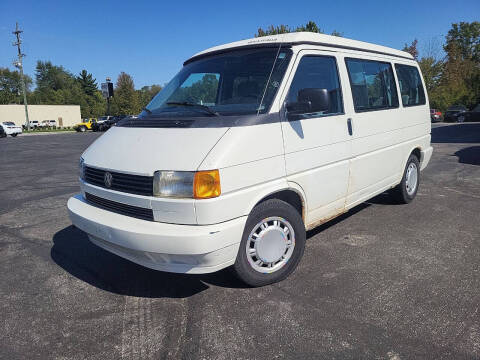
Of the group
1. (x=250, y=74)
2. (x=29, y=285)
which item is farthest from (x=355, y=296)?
(x=29, y=285)

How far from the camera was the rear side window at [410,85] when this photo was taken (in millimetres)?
5199

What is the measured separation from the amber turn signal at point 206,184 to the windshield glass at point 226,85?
2.41ft

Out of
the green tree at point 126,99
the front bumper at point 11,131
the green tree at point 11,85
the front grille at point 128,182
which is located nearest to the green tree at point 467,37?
the green tree at point 126,99

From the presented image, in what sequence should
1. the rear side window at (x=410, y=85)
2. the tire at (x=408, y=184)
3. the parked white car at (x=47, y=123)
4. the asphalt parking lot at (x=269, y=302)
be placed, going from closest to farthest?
1. the asphalt parking lot at (x=269, y=302)
2. the rear side window at (x=410, y=85)
3. the tire at (x=408, y=184)
4. the parked white car at (x=47, y=123)

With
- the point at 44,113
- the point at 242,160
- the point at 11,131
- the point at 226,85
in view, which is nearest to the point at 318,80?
the point at 226,85

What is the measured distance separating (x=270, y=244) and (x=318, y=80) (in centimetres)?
170

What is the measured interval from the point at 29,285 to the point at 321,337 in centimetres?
278

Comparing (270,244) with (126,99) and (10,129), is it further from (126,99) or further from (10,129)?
(126,99)

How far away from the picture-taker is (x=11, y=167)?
1173 cm

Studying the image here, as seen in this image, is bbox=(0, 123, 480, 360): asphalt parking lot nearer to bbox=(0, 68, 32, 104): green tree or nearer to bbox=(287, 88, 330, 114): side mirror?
bbox=(287, 88, 330, 114): side mirror

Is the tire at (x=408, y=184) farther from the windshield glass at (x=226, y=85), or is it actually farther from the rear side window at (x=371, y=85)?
the windshield glass at (x=226, y=85)

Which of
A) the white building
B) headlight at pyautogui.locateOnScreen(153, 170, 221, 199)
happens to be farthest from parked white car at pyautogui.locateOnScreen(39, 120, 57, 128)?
headlight at pyautogui.locateOnScreen(153, 170, 221, 199)

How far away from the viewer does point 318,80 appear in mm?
3664

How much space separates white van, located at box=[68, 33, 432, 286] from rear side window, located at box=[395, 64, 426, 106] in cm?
81
